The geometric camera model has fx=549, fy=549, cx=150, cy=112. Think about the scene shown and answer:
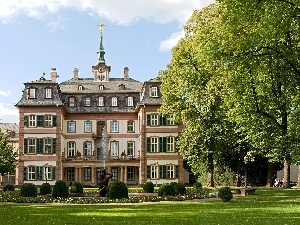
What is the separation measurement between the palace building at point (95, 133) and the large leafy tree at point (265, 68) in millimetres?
22134

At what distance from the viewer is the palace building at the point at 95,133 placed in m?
53.7

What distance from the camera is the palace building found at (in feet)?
176

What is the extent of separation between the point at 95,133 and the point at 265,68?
1396 inches

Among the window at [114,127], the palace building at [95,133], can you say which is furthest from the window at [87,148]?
the window at [114,127]

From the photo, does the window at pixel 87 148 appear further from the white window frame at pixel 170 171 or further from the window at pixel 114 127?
the white window frame at pixel 170 171

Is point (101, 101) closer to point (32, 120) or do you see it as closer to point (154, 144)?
point (32, 120)

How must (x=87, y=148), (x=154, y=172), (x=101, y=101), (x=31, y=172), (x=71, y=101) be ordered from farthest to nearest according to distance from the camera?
(x=87, y=148)
(x=71, y=101)
(x=101, y=101)
(x=31, y=172)
(x=154, y=172)

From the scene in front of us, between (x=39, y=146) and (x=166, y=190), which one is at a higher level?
(x=39, y=146)

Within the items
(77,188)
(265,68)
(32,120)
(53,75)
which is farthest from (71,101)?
(265,68)

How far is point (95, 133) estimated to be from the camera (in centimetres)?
5981

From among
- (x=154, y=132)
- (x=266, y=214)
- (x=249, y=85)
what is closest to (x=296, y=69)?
(x=249, y=85)

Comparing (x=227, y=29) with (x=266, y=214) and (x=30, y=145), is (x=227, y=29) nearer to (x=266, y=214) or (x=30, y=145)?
(x=266, y=214)

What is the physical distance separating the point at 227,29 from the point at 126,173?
34.1 meters

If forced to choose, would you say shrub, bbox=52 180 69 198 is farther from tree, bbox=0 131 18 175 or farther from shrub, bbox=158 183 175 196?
tree, bbox=0 131 18 175
